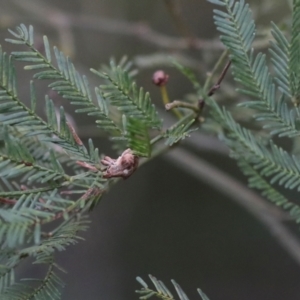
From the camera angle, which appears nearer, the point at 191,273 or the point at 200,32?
the point at 191,273

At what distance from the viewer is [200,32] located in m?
1.36

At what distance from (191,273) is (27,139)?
925mm

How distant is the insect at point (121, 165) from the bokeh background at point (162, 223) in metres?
0.87

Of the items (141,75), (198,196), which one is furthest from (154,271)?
(141,75)

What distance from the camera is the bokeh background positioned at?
1.21 m

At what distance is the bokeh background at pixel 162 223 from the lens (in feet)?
3.98

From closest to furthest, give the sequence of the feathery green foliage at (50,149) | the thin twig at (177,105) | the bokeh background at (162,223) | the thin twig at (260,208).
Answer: the feathery green foliage at (50,149), the thin twig at (177,105), the thin twig at (260,208), the bokeh background at (162,223)

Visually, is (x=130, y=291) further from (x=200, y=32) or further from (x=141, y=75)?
(x=200, y=32)

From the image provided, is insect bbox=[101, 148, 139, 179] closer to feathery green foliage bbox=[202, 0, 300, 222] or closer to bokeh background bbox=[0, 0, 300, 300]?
feathery green foliage bbox=[202, 0, 300, 222]

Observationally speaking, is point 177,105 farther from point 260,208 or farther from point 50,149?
point 260,208

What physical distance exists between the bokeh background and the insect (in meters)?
0.87

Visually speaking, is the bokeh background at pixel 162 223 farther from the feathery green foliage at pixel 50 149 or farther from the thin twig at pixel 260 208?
the feathery green foliage at pixel 50 149

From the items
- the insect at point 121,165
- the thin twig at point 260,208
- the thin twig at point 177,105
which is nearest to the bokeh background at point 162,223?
the thin twig at point 260,208

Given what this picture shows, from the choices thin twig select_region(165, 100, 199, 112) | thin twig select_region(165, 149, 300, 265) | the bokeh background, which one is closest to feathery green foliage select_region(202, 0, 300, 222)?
thin twig select_region(165, 100, 199, 112)
